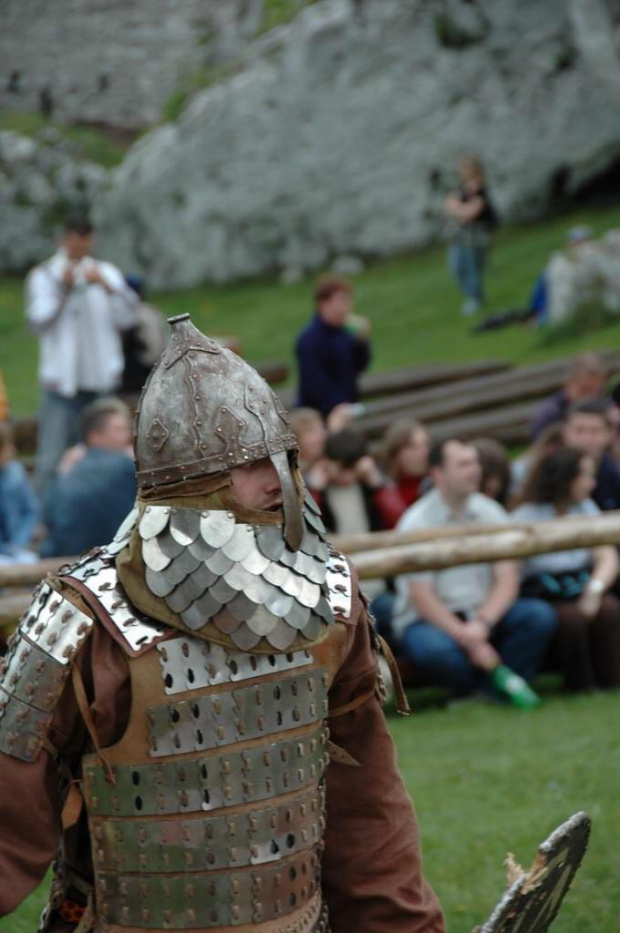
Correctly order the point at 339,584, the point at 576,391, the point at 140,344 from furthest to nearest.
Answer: the point at 140,344, the point at 576,391, the point at 339,584

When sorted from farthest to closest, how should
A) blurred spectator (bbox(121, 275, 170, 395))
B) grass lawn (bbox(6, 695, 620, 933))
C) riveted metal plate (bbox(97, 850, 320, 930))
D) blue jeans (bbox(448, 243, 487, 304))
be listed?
1. blue jeans (bbox(448, 243, 487, 304))
2. blurred spectator (bbox(121, 275, 170, 395))
3. grass lawn (bbox(6, 695, 620, 933))
4. riveted metal plate (bbox(97, 850, 320, 930))

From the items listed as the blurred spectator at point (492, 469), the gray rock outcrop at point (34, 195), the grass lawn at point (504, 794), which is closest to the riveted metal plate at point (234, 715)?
the grass lawn at point (504, 794)

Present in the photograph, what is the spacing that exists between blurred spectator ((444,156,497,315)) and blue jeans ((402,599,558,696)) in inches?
342

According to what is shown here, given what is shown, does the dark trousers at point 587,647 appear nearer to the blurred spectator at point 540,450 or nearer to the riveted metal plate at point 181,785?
the blurred spectator at point 540,450

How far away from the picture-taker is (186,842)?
3.08 meters

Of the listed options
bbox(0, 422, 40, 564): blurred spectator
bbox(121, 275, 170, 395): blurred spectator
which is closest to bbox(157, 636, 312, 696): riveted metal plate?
bbox(0, 422, 40, 564): blurred spectator

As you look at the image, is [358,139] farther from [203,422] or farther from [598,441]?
[203,422]

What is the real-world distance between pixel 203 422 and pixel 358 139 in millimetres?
16497

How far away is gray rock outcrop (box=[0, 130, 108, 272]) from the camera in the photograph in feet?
69.6

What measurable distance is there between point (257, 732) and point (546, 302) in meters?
12.1

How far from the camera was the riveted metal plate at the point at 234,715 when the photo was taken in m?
3.06

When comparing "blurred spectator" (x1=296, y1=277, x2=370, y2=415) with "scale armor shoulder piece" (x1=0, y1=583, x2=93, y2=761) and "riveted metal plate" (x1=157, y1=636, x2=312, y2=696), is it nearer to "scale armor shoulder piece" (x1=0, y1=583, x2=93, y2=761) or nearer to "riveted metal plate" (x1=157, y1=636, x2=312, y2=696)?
"riveted metal plate" (x1=157, y1=636, x2=312, y2=696)

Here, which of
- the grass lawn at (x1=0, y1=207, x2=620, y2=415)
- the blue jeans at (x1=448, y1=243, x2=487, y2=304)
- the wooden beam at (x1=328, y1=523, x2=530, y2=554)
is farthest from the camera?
the blue jeans at (x1=448, y1=243, x2=487, y2=304)

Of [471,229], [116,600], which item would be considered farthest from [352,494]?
[471,229]
